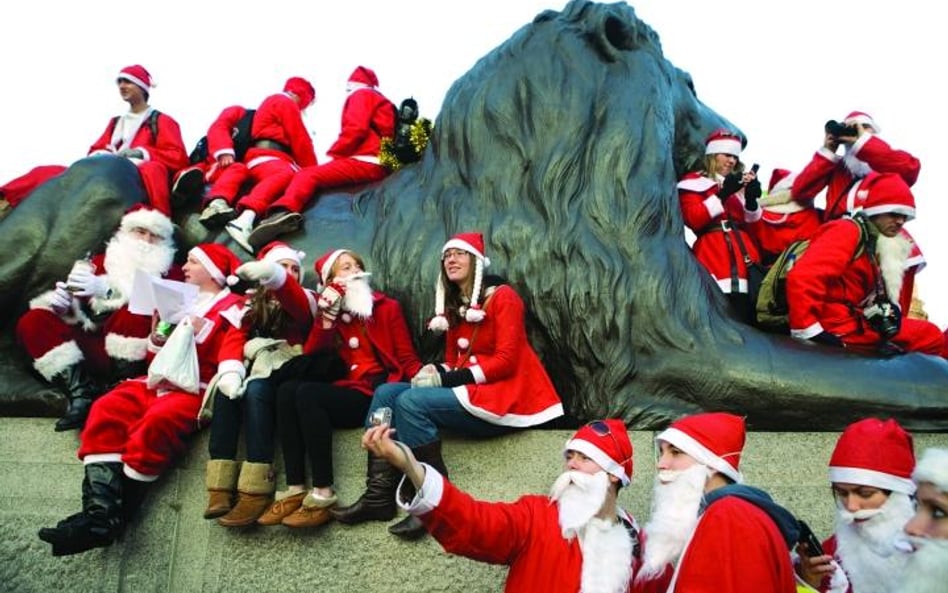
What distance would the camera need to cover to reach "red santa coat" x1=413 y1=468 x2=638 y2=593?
11.2 feet

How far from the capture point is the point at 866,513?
348cm

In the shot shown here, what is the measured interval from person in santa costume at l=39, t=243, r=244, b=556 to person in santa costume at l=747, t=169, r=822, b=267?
301 cm

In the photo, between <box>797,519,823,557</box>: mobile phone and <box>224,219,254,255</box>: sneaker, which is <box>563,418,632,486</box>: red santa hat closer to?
<box>797,519,823,557</box>: mobile phone

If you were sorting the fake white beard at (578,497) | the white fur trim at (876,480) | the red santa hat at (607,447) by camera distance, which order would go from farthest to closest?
the red santa hat at (607,447) < the fake white beard at (578,497) < the white fur trim at (876,480)

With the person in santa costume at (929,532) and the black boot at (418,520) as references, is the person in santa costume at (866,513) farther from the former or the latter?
the black boot at (418,520)

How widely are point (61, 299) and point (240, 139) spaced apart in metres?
1.89

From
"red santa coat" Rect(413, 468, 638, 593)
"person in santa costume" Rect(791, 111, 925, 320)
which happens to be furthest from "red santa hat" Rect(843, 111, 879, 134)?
"red santa coat" Rect(413, 468, 638, 593)

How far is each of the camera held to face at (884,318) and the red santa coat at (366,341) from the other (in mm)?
2233

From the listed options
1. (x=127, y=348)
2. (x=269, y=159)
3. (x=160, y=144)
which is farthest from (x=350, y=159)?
(x=127, y=348)

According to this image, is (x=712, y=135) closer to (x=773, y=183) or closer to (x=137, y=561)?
(x=773, y=183)

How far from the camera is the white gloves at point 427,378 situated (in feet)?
15.7

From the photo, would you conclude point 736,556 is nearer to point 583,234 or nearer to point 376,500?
point 376,500

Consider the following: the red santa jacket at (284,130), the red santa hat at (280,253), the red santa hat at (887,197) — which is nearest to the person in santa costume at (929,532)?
the red santa hat at (887,197)

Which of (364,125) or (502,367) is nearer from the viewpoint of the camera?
(502,367)
